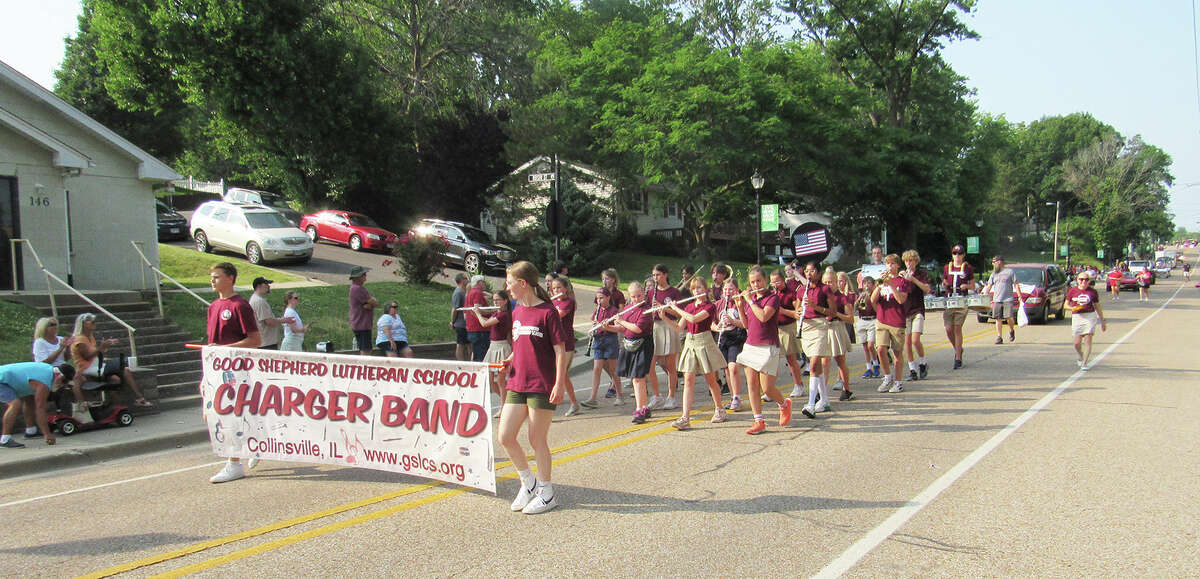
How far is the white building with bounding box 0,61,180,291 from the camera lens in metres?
13.9

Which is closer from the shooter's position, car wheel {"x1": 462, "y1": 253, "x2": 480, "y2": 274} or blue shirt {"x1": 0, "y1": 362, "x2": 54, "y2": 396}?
blue shirt {"x1": 0, "y1": 362, "x2": 54, "y2": 396}

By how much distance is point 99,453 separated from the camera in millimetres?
8055

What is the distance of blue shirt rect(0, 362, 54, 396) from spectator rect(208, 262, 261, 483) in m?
3.27

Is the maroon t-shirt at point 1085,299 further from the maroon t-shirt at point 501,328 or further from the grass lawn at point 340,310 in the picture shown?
the grass lawn at point 340,310

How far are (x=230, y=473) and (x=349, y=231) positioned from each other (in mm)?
23830

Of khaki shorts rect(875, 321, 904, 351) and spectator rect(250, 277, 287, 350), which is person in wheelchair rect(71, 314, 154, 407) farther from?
khaki shorts rect(875, 321, 904, 351)

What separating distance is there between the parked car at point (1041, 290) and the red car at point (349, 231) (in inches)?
835

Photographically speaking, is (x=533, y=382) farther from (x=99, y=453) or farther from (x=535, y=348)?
(x=99, y=453)

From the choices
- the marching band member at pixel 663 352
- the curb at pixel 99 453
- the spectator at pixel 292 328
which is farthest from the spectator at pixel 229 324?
the marching band member at pixel 663 352

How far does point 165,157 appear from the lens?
5141 centimetres

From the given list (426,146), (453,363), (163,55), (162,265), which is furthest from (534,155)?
(453,363)

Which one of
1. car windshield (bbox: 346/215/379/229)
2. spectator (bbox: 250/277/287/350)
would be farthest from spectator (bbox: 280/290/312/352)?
car windshield (bbox: 346/215/379/229)

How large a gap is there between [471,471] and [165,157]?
55348mm

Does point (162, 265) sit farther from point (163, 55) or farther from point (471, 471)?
point (471, 471)
